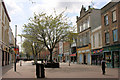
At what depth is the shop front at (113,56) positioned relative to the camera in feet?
90.6

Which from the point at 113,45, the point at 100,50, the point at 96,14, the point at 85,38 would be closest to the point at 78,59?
the point at 85,38

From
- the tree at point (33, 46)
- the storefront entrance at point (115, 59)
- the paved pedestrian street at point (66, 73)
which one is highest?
the tree at point (33, 46)

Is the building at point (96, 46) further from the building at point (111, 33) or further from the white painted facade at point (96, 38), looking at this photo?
the building at point (111, 33)

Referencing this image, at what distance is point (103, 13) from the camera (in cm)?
3316

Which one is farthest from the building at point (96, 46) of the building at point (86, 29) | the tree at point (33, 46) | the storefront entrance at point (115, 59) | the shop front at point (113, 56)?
the tree at point (33, 46)

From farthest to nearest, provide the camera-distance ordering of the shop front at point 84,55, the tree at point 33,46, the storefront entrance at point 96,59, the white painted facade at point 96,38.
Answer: the tree at point 33,46 < the shop front at point 84,55 < the white painted facade at point 96,38 < the storefront entrance at point 96,59

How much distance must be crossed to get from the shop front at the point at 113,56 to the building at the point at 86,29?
507 inches

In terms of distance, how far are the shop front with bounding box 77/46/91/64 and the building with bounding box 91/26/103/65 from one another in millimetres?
3236

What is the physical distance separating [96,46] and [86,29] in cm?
776

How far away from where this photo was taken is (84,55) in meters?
49.1

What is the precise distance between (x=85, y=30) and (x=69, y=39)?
14262mm

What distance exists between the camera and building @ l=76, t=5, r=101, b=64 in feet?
144

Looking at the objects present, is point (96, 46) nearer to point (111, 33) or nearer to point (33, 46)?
point (111, 33)

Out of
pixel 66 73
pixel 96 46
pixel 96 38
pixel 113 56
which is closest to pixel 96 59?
pixel 96 46
